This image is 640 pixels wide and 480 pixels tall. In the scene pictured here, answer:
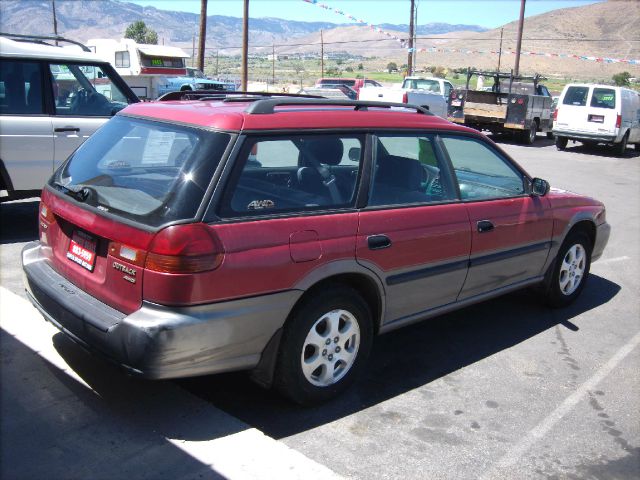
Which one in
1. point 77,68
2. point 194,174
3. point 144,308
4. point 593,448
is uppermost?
point 77,68

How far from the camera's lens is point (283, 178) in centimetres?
389

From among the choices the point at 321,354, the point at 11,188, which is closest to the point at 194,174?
the point at 321,354

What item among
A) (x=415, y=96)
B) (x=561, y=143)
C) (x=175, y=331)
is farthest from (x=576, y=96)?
(x=175, y=331)

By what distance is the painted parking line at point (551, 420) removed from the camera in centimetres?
335

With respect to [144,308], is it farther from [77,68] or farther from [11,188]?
[77,68]

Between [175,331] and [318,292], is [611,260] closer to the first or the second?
[318,292]

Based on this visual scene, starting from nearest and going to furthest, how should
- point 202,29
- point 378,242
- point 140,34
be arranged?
point 378,242 → point 202,29 → point 140,34

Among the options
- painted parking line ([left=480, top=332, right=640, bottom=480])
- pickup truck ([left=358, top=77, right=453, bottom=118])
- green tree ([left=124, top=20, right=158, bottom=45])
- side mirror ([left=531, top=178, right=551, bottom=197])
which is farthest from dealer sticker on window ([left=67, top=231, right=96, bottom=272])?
green tree ([left=124, top=20, right=158, bottom=45])

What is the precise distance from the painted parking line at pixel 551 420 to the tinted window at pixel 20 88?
5.64 meters

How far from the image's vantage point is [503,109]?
68.4 feet

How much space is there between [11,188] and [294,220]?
440cm

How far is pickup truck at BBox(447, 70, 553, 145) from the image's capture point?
2070 cm

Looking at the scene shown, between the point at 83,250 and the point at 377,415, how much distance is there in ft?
6.21

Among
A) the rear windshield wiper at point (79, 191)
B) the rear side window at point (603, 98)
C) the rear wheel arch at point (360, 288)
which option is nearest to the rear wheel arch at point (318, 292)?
the rear wheel arch at point (360, 288)
